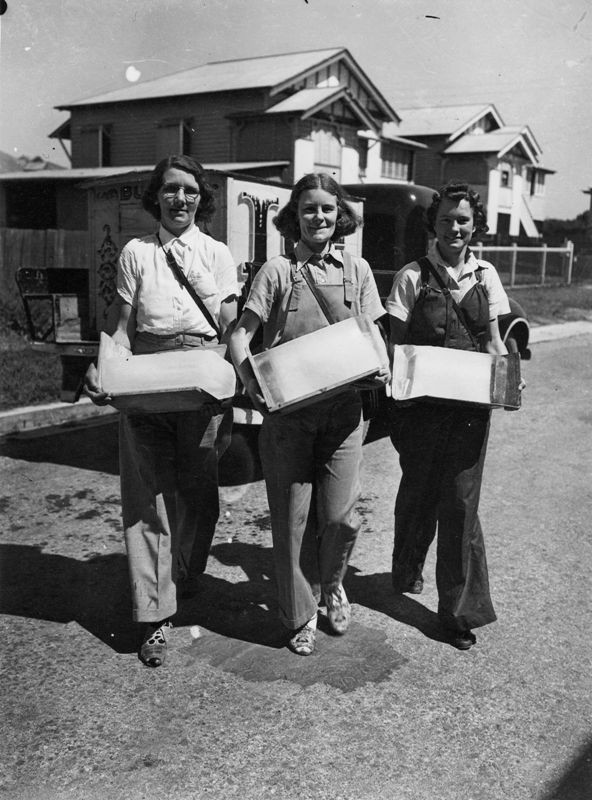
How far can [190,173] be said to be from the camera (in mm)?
3490

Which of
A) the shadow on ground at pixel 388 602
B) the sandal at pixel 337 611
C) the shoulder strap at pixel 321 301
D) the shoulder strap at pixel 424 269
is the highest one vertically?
the shoulder strap at pixel 424 269

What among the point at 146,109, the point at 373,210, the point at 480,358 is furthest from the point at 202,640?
the point at 146,109

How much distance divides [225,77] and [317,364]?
25.2 m

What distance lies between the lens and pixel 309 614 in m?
3.52

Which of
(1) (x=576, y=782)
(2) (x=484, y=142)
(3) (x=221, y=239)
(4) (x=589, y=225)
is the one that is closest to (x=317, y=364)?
(1) (x=576, y=782)

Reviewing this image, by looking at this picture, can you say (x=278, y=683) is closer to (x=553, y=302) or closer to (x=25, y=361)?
(x=25, y=361)

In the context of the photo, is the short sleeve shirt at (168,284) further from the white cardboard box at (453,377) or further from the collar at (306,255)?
the white cardboard box at (453,377)

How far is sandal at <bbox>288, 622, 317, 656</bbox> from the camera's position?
3475mm

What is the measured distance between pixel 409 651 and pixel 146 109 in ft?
86.3

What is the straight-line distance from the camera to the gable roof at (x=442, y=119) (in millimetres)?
37188

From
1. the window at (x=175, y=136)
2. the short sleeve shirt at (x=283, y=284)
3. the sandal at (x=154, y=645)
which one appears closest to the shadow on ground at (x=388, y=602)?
the sandal at (x=154, y=645)

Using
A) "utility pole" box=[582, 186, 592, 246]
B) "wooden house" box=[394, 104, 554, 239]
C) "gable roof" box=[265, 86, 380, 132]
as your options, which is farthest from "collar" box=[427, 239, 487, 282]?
"utility pole" box=[582, 186, 592, 246]

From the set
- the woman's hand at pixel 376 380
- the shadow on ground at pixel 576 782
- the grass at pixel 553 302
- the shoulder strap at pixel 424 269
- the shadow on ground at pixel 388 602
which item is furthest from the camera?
the grass at pixel 553 302

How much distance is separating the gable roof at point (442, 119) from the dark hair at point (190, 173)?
116 ft
